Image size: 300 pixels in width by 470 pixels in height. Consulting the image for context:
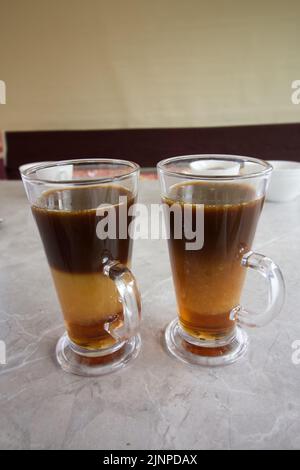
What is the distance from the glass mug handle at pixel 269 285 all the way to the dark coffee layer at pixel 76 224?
0.16 meters

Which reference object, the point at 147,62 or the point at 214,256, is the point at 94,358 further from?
the point at 147,62

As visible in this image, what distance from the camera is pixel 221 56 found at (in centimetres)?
243

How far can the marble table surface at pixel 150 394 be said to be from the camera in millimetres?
347

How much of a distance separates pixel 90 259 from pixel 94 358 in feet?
0.44

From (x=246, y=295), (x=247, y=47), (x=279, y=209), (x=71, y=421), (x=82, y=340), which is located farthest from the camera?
(x=247, y=47)

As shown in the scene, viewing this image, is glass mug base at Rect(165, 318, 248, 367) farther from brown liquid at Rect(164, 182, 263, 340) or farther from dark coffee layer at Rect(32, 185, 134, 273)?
dark coffee layer at Rect(32, 185, 134, 273)

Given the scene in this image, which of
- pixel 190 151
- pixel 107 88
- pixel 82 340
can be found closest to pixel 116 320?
pixel 82 340

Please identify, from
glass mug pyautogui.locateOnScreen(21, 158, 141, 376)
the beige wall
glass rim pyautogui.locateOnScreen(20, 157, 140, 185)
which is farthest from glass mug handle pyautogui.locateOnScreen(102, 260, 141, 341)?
the beige wall

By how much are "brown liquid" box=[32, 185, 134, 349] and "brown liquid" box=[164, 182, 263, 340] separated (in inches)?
3.0

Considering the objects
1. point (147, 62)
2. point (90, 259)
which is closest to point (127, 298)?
point (90, 259)

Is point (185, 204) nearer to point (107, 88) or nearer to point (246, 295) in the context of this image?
point (246, 295)

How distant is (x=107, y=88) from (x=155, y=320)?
7.71ft

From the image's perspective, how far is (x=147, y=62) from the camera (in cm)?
248

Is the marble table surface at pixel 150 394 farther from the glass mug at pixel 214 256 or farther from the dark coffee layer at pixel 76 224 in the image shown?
the dark coffee layer at pixel 76 224
